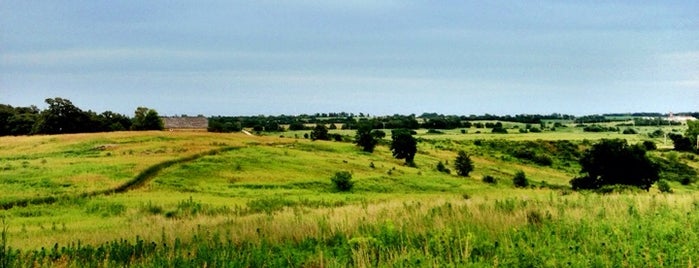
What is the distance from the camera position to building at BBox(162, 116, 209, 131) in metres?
129

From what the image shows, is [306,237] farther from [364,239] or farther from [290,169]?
[290,169]

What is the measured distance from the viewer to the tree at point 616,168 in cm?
7962

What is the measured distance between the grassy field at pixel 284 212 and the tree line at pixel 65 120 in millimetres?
26711

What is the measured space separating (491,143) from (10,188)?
449 feet

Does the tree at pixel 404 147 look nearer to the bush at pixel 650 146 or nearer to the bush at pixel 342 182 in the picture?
the bush at pixel 342 182

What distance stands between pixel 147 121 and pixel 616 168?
85.8m

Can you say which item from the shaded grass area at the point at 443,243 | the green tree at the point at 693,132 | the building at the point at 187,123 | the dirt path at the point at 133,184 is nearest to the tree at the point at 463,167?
the dirt path at the point at 133,184

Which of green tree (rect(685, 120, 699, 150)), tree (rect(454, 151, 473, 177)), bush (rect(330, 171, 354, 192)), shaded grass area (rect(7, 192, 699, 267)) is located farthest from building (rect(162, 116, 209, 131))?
green tree (rect(685, 120, 699, 150))

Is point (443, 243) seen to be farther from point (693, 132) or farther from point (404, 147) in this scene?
point (693, 132)

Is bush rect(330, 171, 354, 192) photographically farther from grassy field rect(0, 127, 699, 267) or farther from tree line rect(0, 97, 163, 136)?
tree line rect(0, 97, 163, 136)

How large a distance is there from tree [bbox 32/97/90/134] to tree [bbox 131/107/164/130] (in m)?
13.4

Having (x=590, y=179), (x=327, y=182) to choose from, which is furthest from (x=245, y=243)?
(x=590, y=179)

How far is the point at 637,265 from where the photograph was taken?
7.98m

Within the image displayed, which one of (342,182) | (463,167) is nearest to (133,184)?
(342,182)
